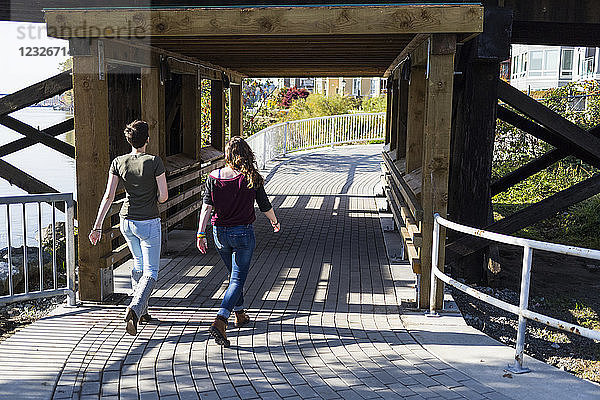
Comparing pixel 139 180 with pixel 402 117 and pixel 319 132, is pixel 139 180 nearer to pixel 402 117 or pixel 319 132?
pixel 402 117

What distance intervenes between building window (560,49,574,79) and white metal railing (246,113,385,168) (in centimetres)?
1683

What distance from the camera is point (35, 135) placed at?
10844 mm

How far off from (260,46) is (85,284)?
3.65 metres

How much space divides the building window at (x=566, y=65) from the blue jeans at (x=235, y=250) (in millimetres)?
40112

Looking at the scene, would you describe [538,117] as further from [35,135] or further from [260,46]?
[35,135]

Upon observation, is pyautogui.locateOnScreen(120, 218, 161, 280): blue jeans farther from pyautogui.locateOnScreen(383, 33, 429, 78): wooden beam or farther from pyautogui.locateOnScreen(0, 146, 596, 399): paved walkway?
pyautogui.locateOnScreen(383, 33, 429, 78): wooden beam

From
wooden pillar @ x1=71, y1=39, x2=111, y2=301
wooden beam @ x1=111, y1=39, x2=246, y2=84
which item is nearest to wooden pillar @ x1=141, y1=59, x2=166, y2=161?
wooden beam @ x1=111, y1=39, x2=246, y2=84

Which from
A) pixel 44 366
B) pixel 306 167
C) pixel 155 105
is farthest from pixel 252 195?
pixel 306 167

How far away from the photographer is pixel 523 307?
187 inches

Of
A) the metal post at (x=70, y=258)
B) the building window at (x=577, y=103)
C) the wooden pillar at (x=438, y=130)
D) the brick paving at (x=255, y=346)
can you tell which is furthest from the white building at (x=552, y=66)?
the metal post at (x=70, y=258)

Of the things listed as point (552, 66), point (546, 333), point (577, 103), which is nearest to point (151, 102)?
point (546, 333)

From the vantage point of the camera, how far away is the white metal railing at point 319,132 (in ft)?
74.4

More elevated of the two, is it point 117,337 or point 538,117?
point 538,117

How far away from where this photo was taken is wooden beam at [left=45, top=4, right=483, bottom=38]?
5984 millimetres
